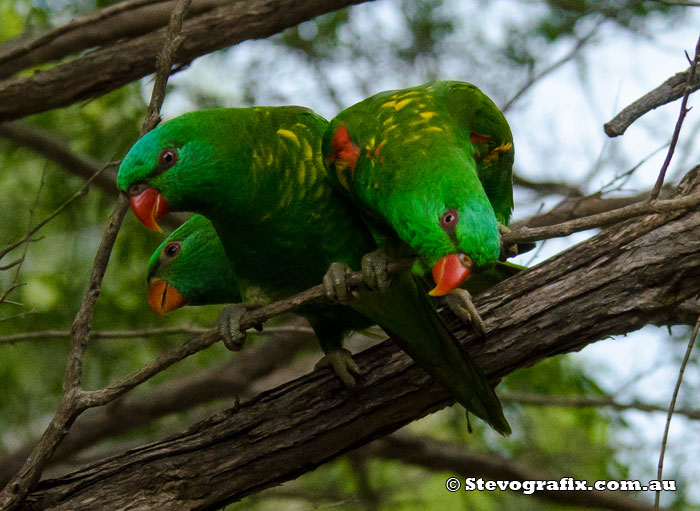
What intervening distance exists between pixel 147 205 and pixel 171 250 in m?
0.78

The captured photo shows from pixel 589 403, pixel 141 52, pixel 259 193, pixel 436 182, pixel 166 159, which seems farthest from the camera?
pixel 589 403

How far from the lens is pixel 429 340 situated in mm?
2588

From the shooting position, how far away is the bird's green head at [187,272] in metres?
3.04

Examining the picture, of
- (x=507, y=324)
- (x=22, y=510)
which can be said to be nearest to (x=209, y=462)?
(x=22, y=510)

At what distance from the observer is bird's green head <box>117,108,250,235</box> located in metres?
2.30

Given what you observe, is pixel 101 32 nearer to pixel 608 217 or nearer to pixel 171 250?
pixel 171 250

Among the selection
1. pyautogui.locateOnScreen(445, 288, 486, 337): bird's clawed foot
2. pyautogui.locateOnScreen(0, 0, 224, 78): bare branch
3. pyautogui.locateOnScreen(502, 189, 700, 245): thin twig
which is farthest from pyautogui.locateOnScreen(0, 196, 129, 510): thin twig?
pyautogui.locateOnScreen(0, 0, 224, 78): bare branch

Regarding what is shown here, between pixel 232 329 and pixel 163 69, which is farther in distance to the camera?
pixel 232 329

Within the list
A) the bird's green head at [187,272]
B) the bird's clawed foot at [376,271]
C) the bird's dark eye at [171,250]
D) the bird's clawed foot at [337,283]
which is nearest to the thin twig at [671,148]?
the bird's clawed foot at [376,271]

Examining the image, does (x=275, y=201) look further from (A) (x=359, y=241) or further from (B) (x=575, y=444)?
(B) (x=575, y=444)

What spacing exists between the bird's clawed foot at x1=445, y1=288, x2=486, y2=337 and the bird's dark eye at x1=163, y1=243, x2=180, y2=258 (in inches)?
43.4

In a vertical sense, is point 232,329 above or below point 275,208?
below

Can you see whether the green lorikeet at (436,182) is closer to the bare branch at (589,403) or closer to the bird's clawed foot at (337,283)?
the bird's clawed foot at (337,283)

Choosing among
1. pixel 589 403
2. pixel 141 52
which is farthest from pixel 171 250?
pixel 589 403
